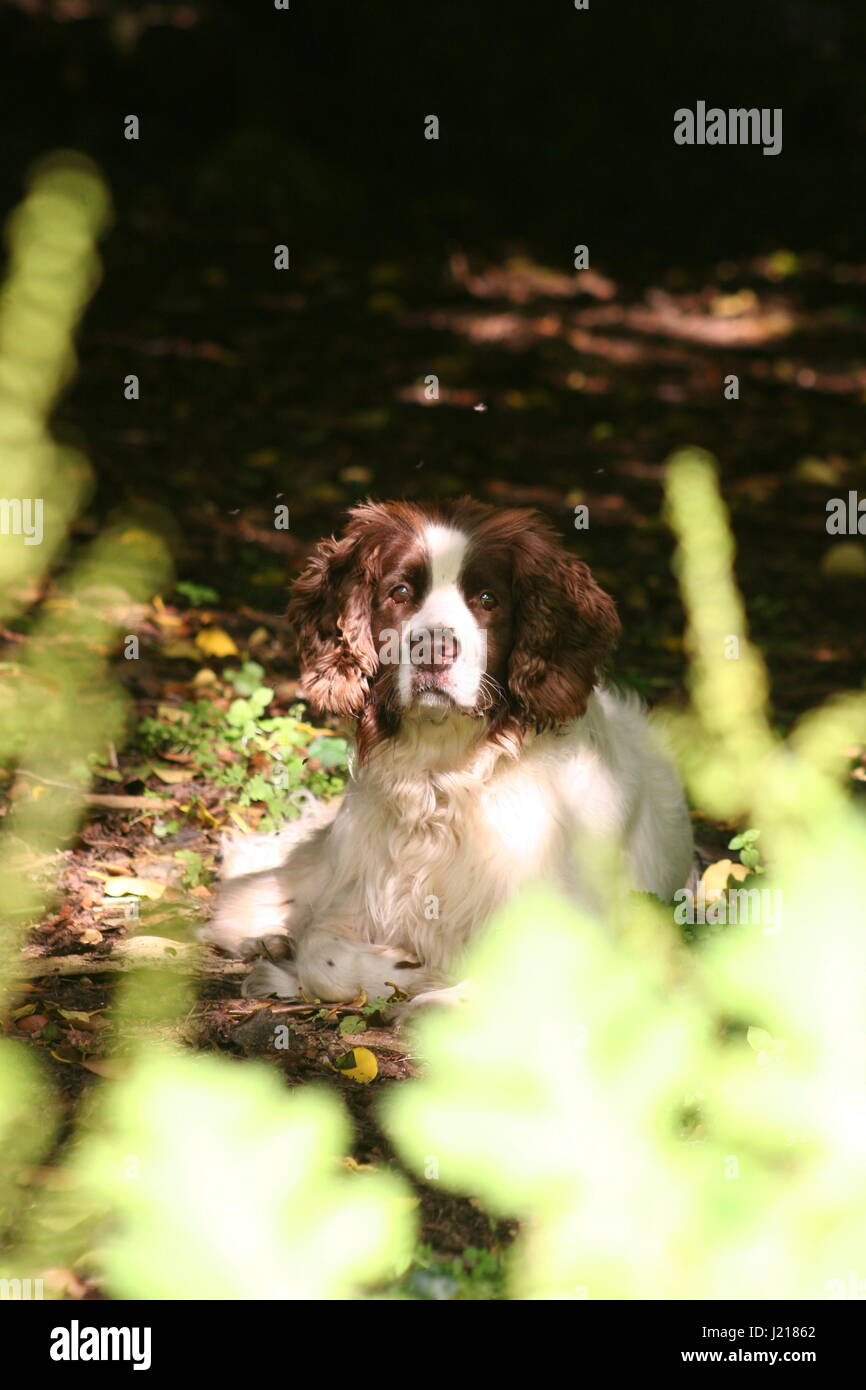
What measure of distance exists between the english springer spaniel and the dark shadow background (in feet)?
18.5

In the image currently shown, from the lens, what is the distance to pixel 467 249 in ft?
53.1

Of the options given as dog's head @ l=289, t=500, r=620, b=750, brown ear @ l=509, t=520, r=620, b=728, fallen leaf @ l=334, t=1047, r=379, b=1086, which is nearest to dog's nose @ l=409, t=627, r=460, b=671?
dog's head @ l=289, t=500, r=620, b=750

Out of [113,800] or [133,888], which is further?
[113,800]

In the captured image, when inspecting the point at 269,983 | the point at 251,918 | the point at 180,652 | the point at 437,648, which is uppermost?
the point at 180,652

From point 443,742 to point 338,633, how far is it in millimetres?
474

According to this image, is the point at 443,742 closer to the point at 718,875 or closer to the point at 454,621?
the point at 454,621

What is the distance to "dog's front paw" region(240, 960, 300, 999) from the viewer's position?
479cm

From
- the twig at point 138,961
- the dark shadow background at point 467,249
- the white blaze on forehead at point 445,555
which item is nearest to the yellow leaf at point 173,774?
the twig at point 138,961

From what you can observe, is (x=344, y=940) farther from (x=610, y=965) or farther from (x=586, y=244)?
(x=586, y=244)

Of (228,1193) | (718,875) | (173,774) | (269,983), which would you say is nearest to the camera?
(228,1193)

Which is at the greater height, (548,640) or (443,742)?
(548,640)

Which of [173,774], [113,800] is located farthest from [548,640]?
[173,774]

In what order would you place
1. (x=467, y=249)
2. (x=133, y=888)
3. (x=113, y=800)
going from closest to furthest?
1. (x=133, y=888)
2. (x=113, y=800)
3. (x=467, y=249)

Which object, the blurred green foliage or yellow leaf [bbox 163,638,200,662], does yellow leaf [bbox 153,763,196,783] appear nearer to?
yellow leaf [bbox 163,638,200,662]
